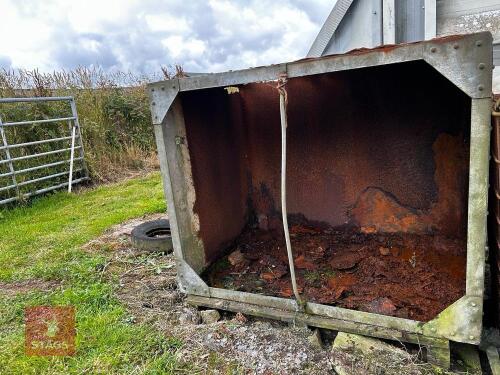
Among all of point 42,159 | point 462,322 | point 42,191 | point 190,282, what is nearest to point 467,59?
point 462,322

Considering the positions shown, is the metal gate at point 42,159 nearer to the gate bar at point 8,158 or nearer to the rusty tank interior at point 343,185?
the gate bar at point 8,158

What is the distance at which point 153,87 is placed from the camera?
229 centimetres

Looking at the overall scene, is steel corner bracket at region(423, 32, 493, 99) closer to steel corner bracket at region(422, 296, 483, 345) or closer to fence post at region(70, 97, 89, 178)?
steel corner bracket at region(422, 296, 483, 345)

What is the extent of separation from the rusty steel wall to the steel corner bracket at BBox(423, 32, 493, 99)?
4.04 feet

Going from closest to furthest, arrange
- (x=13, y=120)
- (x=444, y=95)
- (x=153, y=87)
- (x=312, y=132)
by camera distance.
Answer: (x=153, y=87) < (x=444, y=95) < (x=312, y=132) < (x=13, y=120)

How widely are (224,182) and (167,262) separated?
88cm

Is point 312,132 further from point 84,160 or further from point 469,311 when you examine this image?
point 84,160

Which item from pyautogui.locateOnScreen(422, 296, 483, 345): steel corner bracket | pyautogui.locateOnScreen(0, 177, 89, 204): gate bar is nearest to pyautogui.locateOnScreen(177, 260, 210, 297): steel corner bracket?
pyautogui.locateOnScreen(422, 296, 483, 345): steel corner bracket

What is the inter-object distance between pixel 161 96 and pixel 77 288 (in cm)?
169

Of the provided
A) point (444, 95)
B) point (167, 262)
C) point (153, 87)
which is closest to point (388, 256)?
point (444, 95)

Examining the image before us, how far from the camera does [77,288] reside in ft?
9.52

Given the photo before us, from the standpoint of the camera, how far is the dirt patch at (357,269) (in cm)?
240

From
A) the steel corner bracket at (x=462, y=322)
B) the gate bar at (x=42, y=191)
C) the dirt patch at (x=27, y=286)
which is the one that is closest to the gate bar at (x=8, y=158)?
the gate bar at (x=42, y=191)

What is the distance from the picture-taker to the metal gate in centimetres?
589
